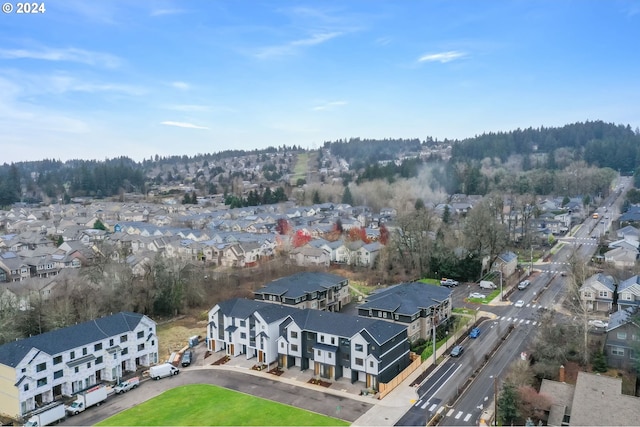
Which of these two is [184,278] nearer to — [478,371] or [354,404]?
[354,404]

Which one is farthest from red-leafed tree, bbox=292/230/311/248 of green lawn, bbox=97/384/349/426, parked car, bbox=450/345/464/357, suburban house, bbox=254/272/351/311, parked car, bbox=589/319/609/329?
green lawn, bbox=97/384/349/426

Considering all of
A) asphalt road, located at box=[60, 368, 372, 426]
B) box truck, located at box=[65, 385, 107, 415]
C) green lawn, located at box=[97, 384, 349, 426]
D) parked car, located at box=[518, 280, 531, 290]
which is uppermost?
parked car, located at box=[518, 280, 531, 290]

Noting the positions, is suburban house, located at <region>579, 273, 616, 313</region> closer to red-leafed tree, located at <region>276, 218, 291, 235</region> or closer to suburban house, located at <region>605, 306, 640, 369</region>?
suburban house, located at <region>605, 306, 640, 369</region>

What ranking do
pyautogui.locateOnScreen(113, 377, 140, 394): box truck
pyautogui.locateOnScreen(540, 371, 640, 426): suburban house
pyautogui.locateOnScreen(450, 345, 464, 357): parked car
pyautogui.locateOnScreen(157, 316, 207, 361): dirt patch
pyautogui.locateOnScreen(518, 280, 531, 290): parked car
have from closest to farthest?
pyautogui.locateOnScreen(540, 371, 640, 426): suburban house
pyautogui.locateOnScreen(113, 377, 140, 394): box truck
pyautogui.locateOnScreen(450, 345, 464, 357): parked car
pyautogui.locateOnScreen(157, 316, 207, 361): dirt patch
pyautogui.locateOnScreen(518, 280, 531, 290): parked car

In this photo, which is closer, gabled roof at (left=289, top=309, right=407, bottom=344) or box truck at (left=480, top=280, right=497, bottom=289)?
gabled roof at (left=289, top=309, right=407, bottom=344)

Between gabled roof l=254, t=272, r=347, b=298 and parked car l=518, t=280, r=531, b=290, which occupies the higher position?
gabled roof l=254, t=272, r=347, b=298

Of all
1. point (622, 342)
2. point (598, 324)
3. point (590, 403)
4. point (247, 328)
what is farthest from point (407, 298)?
point (590, 403)

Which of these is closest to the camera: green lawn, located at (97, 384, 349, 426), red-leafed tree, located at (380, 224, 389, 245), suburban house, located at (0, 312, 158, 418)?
green lawn, located at (97, 384, 349, 426)

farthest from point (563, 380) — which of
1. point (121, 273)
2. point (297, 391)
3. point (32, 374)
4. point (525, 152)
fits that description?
point (525, 152)
